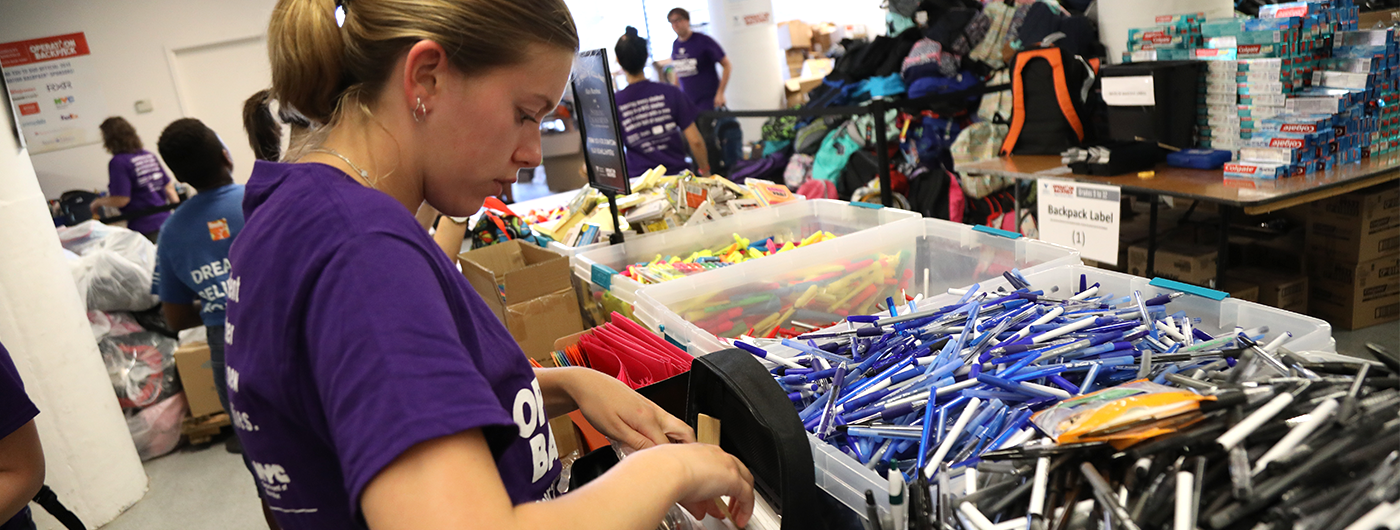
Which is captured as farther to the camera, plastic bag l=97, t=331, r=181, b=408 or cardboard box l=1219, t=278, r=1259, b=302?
plastic bag l=97, t=331, r=181, b=408

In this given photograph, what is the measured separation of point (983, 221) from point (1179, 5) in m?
1.45

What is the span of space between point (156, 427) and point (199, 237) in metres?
1.67

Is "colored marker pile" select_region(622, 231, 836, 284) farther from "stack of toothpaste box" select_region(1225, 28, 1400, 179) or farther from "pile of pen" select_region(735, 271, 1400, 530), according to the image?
"stack of toothpaste box" select_region(1225, 28, 1400, 179)

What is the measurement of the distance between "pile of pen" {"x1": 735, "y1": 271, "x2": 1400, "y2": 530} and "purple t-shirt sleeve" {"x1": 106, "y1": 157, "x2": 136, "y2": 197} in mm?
6158

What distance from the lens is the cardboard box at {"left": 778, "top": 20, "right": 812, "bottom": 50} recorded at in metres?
8.59

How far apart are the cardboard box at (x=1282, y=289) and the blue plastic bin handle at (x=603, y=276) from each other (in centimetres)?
276

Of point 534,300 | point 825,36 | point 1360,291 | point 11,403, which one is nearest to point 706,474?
point 11,403

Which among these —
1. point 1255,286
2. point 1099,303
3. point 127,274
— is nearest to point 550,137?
point 127,274

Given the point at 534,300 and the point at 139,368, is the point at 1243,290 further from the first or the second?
the point at 139,368

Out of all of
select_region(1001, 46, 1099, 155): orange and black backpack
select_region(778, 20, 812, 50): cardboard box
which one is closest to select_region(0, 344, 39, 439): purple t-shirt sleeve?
select_region(1001, 46, 1099, 155): orange and black backpack

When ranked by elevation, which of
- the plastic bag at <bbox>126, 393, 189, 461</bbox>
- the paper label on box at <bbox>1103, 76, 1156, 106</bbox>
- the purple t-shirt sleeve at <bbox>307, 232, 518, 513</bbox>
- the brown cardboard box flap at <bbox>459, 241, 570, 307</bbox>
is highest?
the purple t-shirt sleeve at <bbox>307, 232, 518, 513</bbox>

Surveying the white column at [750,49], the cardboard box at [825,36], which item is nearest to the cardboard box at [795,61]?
the cardboard box at [825,36]

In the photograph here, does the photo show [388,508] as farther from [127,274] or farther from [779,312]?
[127,274]

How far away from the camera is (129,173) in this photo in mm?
5750
